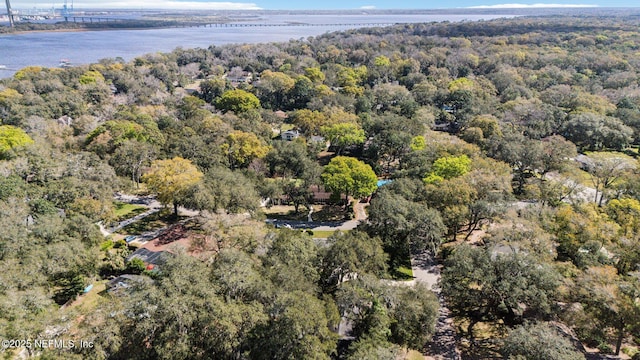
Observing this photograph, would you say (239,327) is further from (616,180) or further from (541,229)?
(616,180)

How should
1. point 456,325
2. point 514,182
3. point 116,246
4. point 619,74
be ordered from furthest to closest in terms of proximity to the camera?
point 619,74
point 514,182
point 116,246
point 456,325

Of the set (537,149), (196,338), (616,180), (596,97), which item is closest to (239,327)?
(196,338)

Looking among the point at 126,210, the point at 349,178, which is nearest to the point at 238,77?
the point at 126,210

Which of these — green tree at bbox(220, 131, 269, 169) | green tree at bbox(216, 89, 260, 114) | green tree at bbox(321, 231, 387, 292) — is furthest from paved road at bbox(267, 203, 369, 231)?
green tree at bbox(216, 89, 260, 114)

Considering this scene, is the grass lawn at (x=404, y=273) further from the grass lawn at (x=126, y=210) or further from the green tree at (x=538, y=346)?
the grass lawn at (x=126, y=210)

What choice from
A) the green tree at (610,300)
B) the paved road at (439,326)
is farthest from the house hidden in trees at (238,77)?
the green tree at (610,300)

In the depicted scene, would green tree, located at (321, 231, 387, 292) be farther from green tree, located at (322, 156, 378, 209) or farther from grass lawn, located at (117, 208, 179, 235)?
grass lawn, located at (117, 208, 179, 235)
